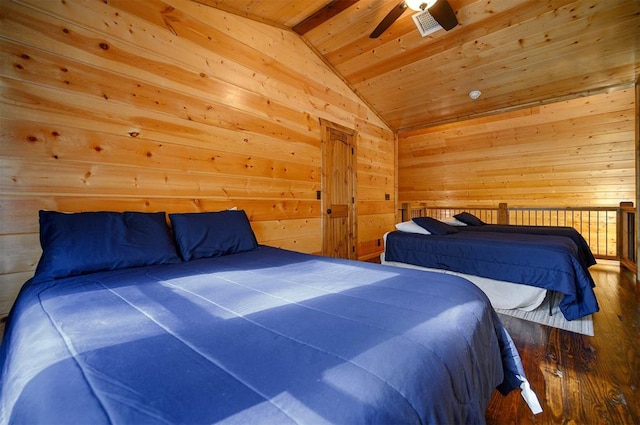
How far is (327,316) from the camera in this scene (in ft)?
3.11

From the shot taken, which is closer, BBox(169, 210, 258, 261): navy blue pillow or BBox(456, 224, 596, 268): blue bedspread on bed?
BBox(169, 210, 258, 261): navy blue pillow

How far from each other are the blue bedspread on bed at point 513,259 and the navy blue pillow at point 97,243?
2.50m

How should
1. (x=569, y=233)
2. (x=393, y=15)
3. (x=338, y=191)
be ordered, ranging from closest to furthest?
(x=393, y=15) < (x=569, y=233) < (x=338, y=191)

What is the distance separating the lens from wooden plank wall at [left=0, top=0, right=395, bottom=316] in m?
1.72

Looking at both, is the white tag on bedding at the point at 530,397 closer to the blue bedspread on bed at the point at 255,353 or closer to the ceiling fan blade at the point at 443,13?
the blue bedspread on bed at the point at 255,353

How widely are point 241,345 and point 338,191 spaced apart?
134 inches

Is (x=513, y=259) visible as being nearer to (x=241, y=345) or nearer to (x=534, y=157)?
(x=241, y=345)

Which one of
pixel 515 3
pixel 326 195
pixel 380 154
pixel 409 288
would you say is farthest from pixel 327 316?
pixel 380 154

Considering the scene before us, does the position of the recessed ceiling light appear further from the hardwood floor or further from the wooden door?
the hardwood floor

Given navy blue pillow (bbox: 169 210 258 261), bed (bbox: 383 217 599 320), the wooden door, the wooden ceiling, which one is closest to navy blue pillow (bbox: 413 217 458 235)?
bed (bbox: 383 217 599 320)

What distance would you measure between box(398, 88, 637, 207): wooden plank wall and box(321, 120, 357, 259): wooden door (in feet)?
9.82

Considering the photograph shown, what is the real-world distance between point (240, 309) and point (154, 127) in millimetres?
1869

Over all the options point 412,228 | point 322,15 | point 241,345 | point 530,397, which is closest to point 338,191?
point 412,228

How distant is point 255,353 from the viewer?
2.37 feet
